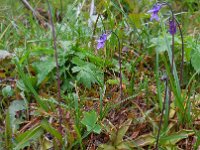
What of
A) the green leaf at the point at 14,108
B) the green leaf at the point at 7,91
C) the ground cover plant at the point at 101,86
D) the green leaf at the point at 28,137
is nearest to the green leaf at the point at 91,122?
the ground cover plant at the point at 101,86

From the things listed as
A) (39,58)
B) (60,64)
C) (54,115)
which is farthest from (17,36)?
(54,115)

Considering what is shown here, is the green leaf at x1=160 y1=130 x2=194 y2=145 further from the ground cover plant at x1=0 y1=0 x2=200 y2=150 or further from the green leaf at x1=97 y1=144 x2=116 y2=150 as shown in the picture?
the green leaf at x1=97 y1=144 x2=116 y2=150

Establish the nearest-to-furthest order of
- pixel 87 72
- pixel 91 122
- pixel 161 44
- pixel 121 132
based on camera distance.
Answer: pixel 91 122 → pixel 121 132 → pixel 87 72 → pixel 161 44

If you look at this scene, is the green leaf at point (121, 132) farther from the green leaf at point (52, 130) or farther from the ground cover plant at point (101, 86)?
the green leaf at point (52, 130)

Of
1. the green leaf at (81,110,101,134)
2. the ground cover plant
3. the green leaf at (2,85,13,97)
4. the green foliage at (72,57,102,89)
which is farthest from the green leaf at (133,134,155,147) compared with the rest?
the green leaf at (2,85,13,97)

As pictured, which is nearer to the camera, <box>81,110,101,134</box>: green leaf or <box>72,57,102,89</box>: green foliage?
<box>81,110,101,134</box>: green leaf

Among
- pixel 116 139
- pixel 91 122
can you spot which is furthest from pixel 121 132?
pixel 91 122

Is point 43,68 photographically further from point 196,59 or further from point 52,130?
point 196,59
